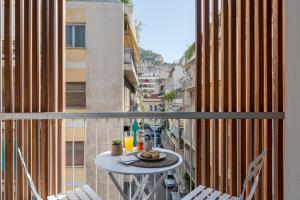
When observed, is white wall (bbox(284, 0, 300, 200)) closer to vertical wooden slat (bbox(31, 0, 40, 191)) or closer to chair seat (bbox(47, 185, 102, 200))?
chair seat (bbox(47, 185, 102, 200))

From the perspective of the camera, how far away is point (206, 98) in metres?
2.29

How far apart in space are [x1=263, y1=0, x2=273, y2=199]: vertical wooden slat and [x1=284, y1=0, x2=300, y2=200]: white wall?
31.0 inches

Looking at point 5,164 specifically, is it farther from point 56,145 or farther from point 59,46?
point 59,46

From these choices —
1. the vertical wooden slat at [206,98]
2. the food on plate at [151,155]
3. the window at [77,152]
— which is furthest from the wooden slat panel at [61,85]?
the window at [77,152]

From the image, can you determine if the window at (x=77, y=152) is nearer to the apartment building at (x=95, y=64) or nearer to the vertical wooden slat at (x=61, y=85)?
the apartment building at (x=95, y=64)

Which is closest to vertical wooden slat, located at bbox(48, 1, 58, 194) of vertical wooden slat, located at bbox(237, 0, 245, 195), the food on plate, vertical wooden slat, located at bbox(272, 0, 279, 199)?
the food on plate

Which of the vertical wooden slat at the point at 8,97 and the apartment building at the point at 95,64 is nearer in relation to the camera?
the vertical wooden slat at the point at 8,97

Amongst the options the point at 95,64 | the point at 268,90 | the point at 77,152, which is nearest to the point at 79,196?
the point at 268,90

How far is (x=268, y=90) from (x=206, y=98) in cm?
53

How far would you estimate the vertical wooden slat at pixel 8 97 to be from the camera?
7.22 feet

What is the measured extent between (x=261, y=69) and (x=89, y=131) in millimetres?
6300

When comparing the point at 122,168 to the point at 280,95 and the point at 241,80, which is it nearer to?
the point at 241,80

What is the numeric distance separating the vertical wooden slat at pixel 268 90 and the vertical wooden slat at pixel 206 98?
485 millimetres

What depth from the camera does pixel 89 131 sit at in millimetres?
7773
